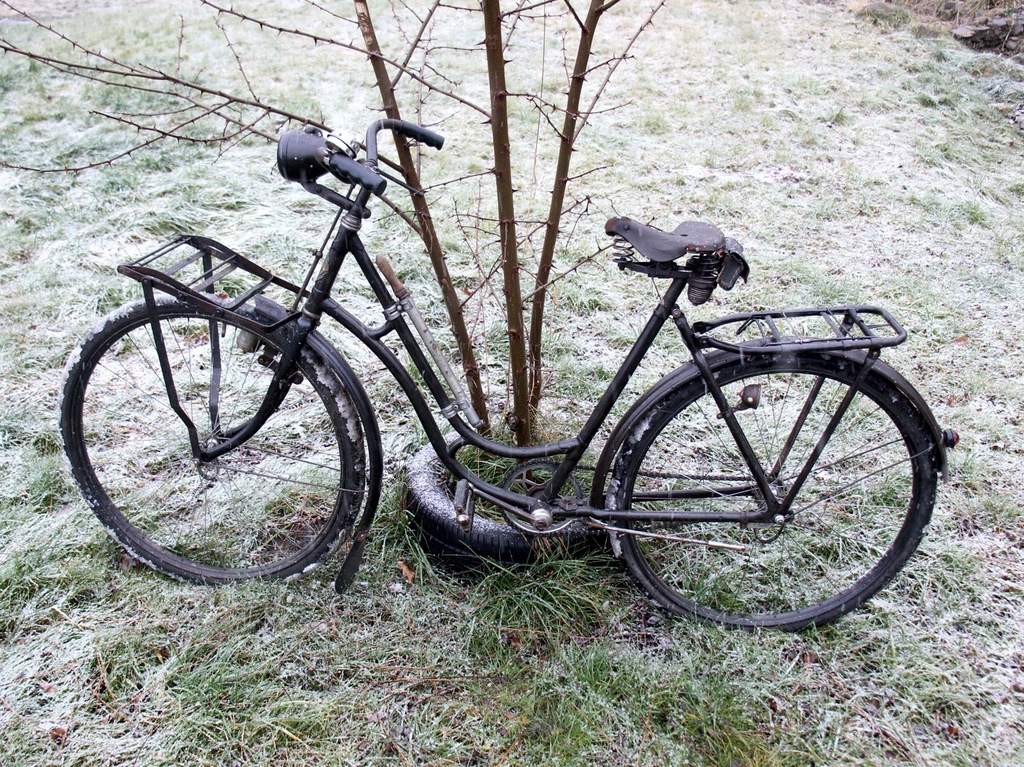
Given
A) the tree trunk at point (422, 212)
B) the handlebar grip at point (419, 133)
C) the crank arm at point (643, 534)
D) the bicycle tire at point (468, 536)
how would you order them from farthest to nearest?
the bicycle tire at point (468, 536)
the crank arm at point (643, 534)
the tree trunk at point (422, 212)
the handlebar grip at point (419, 133)

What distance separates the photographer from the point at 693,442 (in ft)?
10.3

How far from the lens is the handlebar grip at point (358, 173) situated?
1.89 meters

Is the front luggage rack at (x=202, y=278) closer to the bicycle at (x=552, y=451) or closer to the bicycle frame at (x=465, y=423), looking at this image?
the bicycle at (x=552, y=451)

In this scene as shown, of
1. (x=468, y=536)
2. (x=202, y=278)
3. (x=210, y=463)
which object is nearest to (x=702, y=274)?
(x=468, y=536)

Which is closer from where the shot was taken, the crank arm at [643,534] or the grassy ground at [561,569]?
the grassy ground at [561,569]

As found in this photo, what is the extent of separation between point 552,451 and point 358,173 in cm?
99

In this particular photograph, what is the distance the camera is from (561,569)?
2.43 meters

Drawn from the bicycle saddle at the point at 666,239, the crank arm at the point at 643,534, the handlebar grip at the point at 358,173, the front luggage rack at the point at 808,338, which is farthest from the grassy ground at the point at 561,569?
the handlebar grip at the point at 358,173

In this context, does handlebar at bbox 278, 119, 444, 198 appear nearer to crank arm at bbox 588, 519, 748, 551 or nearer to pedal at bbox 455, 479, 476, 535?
pedal at bbox 455, 479, 476, 535

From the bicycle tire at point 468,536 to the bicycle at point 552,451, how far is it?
0.08m

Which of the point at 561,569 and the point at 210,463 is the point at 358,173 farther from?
the point at 561,569

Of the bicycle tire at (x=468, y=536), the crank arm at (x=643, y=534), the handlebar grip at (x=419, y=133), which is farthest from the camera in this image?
the bicycle tire at (x=468, y=536)

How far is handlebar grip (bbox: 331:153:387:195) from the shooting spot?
1886 millimetres

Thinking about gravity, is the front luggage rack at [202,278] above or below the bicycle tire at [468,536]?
above
